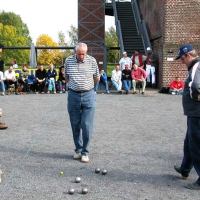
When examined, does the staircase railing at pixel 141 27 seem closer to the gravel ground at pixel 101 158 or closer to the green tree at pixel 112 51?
the gravel ground at pixel 101 158

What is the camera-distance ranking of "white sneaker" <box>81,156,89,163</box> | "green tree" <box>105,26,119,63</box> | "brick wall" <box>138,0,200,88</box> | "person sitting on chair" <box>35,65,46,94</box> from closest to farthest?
"white sneaker" <box>81,156,89,163</box> → "brick wall" <box>138,0,200,88</box> → "person sitting on chair" <box>35,65,46,94</box> → "green tree" <box>105,26,119,63</box>

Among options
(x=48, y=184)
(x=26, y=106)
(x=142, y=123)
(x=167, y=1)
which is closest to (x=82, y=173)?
(x=48, y=184)

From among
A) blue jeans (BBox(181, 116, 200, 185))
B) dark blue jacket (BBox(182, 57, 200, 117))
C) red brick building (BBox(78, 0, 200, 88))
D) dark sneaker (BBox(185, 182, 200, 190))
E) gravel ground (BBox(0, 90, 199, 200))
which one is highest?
red brick building (BBox(78, 0, 200, 88))

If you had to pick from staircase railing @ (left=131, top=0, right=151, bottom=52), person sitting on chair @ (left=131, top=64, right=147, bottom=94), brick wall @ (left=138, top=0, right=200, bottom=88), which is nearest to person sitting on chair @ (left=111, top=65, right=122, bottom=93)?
person sitting on chair @ (left=131, top=64, right=147, bottom=94)

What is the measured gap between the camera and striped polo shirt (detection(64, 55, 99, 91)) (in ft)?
19.4

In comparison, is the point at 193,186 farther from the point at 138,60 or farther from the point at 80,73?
the point at 138,60

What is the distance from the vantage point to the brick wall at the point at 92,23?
92.8ft

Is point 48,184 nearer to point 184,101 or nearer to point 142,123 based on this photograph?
point 184,101

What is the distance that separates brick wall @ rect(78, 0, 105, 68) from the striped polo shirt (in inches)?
884

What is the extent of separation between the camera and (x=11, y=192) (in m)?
4.50

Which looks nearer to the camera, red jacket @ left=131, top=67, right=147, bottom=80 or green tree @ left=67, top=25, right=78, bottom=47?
red jacket @ left=131, top=67, right=147, bottom=80

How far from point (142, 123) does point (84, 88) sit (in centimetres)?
395

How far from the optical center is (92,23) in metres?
28.4

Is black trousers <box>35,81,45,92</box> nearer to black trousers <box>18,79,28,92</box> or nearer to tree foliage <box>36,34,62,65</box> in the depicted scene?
black trousers <box>18,79,28,92</box>
